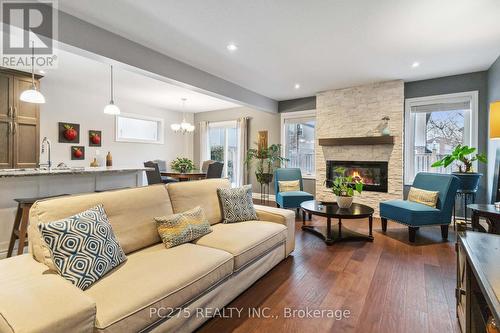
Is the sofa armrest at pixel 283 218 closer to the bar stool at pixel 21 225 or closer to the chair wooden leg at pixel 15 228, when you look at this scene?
the bar stool at pixel 21 225

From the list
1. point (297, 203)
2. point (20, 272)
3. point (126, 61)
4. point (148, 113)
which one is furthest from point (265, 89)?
point (20, 272)

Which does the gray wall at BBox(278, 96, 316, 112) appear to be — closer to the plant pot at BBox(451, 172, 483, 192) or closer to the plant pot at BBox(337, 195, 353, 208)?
the plant pot at BBox(337, 195, 353, 208)

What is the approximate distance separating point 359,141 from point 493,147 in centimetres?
194

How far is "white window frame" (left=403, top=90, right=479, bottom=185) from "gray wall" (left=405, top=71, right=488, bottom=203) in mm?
57

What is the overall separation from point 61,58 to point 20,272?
11.8ft

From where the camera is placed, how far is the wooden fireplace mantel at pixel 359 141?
4.65 m

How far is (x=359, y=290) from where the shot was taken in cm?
218

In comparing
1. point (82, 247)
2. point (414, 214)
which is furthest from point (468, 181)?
point (82, 247)

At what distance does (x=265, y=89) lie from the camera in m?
5.34

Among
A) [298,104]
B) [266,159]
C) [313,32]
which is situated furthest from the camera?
[266,159]

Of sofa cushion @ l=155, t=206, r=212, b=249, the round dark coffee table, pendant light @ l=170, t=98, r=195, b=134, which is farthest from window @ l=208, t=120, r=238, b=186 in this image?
sofa cushion @ l=155, t=206, r=212, b=249

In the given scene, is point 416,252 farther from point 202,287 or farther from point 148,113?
point 148,113

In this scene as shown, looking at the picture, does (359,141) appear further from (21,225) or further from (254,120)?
(21,225)

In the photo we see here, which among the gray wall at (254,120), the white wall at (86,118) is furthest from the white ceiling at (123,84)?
the gray wall at (254,120)
